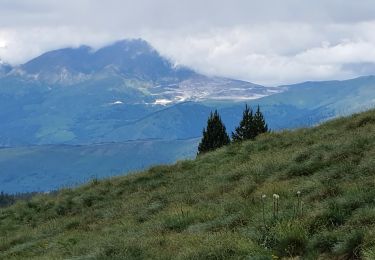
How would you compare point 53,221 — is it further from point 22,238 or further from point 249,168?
point 249,168

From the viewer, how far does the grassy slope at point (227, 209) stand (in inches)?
360

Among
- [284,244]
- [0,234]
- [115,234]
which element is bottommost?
[0,234]

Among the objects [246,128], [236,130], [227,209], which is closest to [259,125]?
A: [246,128]

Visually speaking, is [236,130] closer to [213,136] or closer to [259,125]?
[259,125]

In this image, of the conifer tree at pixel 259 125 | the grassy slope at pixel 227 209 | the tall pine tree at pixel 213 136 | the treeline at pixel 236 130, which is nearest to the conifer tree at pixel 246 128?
the treeline at pixel 236 130

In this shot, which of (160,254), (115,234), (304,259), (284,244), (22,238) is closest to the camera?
(304,259)

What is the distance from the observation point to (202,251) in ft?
30.9

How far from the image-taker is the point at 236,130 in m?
40.2

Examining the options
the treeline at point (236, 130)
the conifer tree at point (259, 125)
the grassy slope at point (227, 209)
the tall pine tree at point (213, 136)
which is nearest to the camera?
the grassy slope at point (227, 209)

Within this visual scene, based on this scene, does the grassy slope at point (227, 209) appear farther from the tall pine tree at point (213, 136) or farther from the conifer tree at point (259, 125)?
the tall pine tree at point (213, 136)

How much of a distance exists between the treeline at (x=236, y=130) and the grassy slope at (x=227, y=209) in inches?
534

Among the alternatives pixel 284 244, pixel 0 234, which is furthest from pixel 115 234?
pixel 0 234

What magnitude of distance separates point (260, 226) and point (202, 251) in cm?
146

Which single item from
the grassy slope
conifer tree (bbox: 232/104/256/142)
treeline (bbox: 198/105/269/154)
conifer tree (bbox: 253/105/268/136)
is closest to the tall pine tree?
treeline (bbox: 198/105/269/154)
